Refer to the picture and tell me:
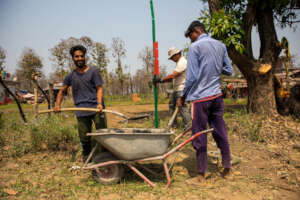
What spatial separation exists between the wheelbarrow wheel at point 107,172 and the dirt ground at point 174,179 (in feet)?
0.21

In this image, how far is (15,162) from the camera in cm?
305

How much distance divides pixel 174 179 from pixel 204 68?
142 cm

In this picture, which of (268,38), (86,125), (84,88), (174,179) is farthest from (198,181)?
(268,38)

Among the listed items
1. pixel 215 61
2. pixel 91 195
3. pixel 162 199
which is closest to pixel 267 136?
pixel 215 61

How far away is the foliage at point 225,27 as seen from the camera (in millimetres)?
4500

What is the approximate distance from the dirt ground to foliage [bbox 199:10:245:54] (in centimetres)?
249

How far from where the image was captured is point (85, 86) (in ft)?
8.66

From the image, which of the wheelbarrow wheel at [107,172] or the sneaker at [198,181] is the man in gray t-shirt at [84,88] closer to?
the wheelbarrow wheel at [107,172]

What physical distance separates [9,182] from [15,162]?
2.19ft

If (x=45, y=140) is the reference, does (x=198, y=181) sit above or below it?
below

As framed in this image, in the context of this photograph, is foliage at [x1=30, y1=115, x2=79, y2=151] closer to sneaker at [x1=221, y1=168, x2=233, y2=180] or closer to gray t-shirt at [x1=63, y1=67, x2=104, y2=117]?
gray t-shirt at [x1=63, y1=67, x2=104, y2=117]

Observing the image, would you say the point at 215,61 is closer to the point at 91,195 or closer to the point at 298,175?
the point at 298,175

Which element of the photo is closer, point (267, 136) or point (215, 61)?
point (215, 61)

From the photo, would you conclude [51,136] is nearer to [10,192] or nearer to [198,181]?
[10,192]
